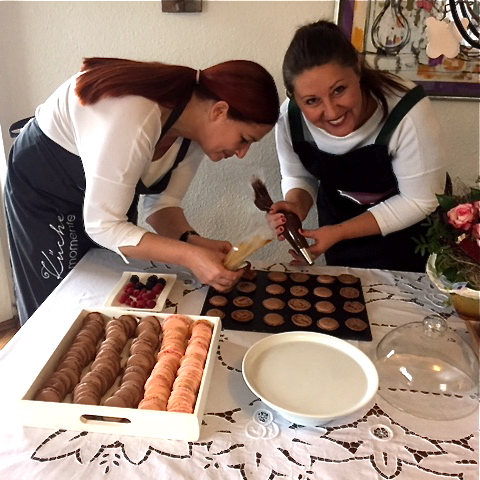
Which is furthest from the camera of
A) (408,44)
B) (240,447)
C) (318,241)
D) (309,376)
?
(408,44)

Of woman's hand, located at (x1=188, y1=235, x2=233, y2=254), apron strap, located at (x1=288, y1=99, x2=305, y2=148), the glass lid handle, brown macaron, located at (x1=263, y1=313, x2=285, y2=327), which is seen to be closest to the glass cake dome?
the glass lid handle

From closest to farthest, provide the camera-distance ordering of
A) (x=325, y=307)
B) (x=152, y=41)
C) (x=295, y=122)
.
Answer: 1. (x=325, y=307)
2. (x=295, y=122)
3. (x=152, y=41)

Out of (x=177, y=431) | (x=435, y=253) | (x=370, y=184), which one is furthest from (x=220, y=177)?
(x=177, y=431)

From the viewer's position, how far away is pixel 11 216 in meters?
1.37

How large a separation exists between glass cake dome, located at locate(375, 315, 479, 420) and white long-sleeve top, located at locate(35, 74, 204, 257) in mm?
584

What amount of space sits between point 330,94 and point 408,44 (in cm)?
55

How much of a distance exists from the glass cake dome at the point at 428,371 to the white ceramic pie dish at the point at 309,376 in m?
0.06

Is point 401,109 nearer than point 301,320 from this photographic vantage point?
No

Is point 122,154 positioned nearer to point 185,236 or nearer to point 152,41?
point 185,236

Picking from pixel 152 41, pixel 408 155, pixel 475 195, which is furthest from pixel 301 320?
pixel 152 41

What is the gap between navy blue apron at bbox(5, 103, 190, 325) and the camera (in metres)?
1.28

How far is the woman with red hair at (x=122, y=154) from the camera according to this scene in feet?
3.51

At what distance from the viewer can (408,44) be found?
1.61m

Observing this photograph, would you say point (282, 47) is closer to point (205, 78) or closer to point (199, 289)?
point (205, 78)
